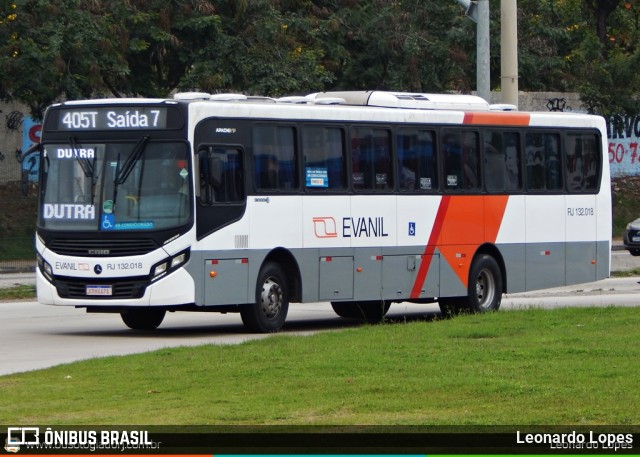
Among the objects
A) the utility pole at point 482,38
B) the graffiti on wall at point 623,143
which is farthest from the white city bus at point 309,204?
the graffiti on wall at point 623,143

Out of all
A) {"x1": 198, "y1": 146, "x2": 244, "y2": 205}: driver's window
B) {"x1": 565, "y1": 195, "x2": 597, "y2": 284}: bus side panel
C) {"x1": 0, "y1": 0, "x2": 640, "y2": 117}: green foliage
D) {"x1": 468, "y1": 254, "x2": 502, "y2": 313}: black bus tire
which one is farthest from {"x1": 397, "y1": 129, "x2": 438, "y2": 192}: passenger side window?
{"x1": 0, "y1": 0, "x2": 640, "y2": 117}: green foliage

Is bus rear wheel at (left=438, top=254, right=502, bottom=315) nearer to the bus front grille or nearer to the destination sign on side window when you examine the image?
the bus front grille

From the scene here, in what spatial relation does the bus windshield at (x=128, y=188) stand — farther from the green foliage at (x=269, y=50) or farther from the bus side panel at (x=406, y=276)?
the green foliage at (x=269, y=50)

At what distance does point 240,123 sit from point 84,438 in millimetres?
10586

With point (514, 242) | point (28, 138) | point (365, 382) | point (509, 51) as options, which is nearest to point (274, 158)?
point (514, 242)

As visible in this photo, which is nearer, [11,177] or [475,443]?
[475,443]

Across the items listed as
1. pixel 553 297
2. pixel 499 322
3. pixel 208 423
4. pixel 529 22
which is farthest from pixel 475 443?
pixel 529 22

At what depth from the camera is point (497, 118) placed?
22969 millimetres

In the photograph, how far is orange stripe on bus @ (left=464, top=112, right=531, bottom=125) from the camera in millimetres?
22641

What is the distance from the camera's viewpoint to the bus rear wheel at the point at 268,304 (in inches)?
759

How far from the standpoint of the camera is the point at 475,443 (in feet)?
29.6

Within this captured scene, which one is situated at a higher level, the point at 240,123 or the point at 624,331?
the point at 240,123

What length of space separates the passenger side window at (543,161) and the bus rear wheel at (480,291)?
1572 millimetres

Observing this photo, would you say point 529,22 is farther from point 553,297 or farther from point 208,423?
point 208,423
